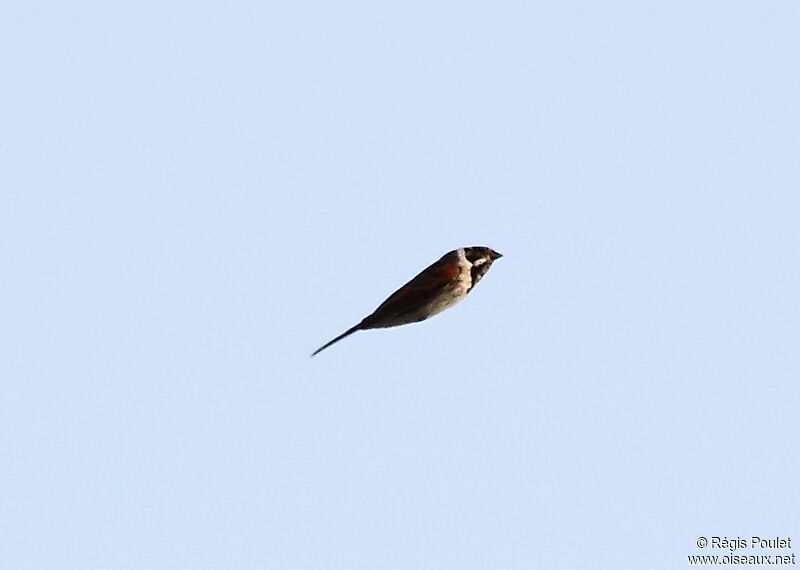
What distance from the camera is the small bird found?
14305 millimetres

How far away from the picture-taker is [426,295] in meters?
14.3

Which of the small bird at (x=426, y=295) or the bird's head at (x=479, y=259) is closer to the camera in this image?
the small bird at (x=426, y=295)

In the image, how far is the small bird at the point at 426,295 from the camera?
1430 cm

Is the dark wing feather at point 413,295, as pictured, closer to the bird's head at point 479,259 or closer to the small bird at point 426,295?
the small bird at point 426,295

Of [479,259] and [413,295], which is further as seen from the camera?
[479,259]

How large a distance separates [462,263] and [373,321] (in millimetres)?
1828

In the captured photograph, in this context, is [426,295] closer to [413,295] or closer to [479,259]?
[413,295]

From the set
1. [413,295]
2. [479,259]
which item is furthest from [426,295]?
[479,259]

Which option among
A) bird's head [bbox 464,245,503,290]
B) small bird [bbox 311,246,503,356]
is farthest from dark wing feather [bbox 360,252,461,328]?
bird's head [bbox 464,245,503,290]

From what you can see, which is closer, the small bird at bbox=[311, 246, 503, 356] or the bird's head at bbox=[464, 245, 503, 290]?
the small bird at bbox=[311, 246, 503, 356]

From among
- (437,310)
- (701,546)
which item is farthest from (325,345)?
(701,546)

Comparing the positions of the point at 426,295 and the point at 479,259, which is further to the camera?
the point at 479,259

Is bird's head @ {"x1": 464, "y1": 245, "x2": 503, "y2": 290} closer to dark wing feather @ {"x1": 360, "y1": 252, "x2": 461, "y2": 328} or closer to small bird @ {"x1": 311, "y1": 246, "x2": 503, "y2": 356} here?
small bird @ {"x1": 311, "y1": 246, "x2": 503, "y2": 356}

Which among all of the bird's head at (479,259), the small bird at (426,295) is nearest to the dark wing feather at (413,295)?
the small bird at (426,295)
